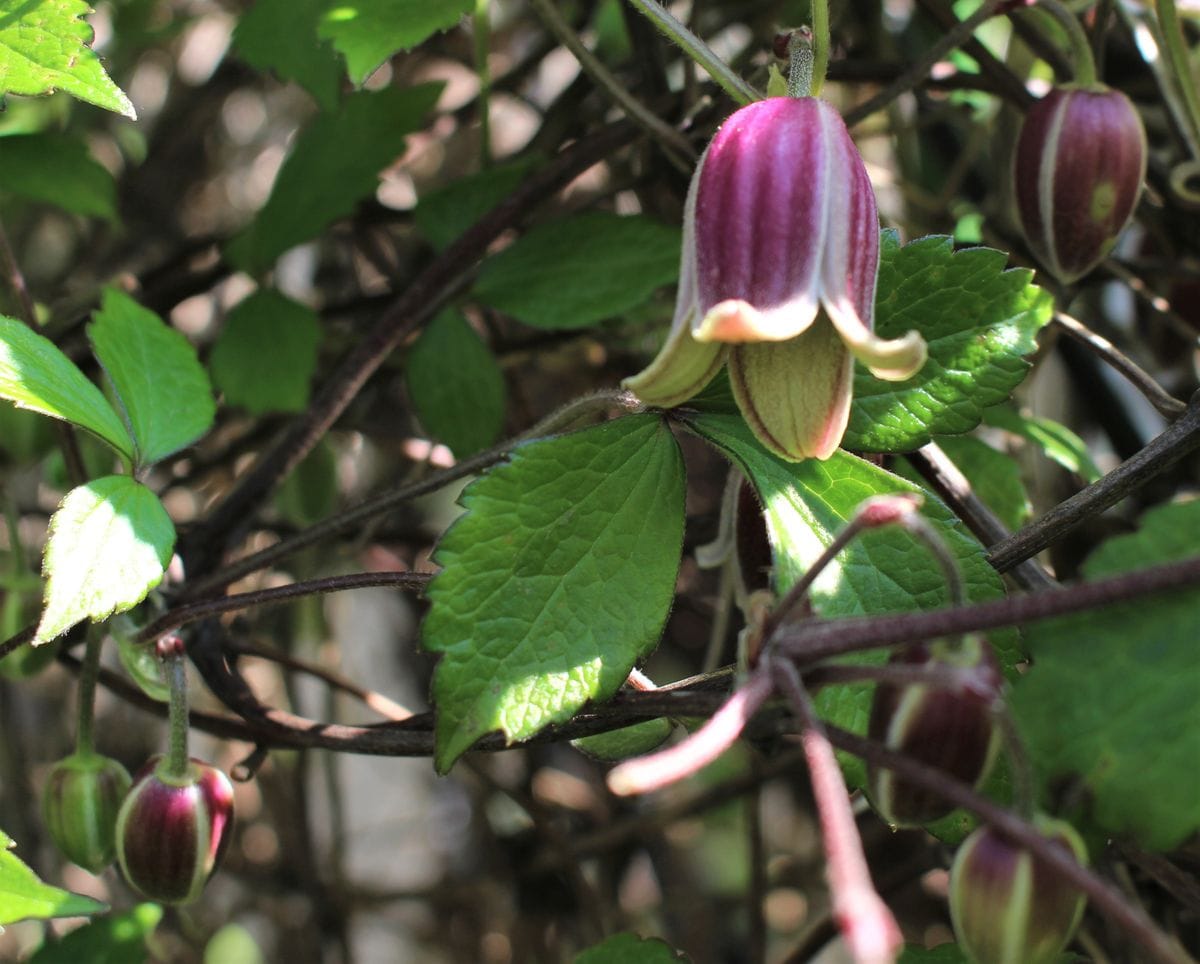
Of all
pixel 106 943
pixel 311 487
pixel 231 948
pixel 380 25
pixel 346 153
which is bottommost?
pixel 231 948

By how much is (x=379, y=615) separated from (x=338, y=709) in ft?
1.51

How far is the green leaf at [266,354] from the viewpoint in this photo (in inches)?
43.6

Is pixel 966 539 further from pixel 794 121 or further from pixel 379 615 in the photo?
pixel 379 615

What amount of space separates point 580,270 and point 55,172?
0.48 metres

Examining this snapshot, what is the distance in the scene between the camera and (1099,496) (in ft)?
2.23

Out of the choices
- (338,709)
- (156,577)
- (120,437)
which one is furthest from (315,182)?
(338,709)

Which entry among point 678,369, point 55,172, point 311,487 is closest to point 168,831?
point 678,369

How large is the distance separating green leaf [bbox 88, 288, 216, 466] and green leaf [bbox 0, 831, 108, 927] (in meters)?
0.25

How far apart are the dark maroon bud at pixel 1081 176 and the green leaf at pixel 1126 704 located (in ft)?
1.20

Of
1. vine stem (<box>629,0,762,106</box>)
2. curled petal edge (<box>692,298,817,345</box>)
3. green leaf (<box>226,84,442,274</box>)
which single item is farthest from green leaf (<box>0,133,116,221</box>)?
curled petal edge (<box>692,298,817,345</box>)

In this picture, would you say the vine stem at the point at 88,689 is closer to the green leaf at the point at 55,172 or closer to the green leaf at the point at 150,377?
the green leaf at the point at 150,377

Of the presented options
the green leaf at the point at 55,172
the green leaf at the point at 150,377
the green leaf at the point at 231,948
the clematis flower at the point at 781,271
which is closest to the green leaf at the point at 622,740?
the clematis flower at the point at 781,271

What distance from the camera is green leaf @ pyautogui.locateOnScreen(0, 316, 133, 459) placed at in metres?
0.68

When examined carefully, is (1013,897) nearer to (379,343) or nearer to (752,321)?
(752,321)
